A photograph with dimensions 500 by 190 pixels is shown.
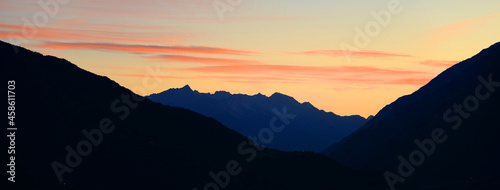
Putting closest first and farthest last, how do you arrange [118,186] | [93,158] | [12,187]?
[12,187] → [118,186] → [93,158]

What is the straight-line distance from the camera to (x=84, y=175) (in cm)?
17425

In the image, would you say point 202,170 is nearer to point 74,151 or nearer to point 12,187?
point 74,151

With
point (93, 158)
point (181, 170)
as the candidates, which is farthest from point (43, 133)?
point (181, 170)

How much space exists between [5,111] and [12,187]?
5914 centimetres

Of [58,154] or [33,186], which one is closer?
[33,186]

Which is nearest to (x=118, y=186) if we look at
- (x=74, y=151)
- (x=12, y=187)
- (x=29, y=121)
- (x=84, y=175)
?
(x=84, y=175)

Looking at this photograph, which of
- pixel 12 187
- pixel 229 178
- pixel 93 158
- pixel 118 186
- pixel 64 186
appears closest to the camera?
pixel 12 187

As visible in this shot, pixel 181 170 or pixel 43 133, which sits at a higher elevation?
pixel 43 133

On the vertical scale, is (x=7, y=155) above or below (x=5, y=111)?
below

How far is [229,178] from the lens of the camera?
199 metres

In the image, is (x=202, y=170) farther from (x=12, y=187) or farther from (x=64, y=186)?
(x=12, y=187)

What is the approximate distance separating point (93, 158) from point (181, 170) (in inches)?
1328

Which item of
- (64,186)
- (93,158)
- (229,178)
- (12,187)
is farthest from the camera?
(229,178)

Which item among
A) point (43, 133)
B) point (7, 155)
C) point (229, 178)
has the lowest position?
point (229, 178)
